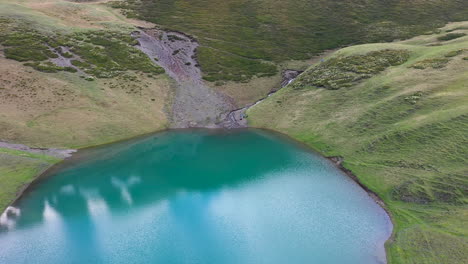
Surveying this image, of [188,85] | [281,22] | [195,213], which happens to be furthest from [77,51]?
[281,22]

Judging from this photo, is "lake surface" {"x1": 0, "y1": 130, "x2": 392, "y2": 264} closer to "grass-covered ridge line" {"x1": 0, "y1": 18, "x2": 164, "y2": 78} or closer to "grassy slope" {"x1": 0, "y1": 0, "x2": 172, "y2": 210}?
"grassy slope" {"x1": 0, "y1": 0, "x2": 172, "y2": 210}

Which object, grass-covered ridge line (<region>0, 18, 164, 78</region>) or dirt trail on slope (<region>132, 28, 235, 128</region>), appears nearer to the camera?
dirt trail on slope (<region>132, 28, 235, 128</region>)

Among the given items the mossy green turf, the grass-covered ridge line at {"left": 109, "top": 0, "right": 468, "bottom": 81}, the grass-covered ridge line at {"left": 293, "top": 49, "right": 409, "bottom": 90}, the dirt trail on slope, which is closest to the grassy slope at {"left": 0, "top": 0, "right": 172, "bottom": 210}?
the mossy green turf

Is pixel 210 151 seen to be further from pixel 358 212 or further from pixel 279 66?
pixel 279 66

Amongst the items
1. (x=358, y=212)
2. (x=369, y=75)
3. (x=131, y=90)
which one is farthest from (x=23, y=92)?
(x=369, y=75)

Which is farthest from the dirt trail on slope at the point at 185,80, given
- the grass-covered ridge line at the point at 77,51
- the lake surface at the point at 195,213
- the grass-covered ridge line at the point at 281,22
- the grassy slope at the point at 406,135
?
the lake surface at the point at 195,213

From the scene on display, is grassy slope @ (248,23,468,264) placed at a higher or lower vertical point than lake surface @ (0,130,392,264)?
higher

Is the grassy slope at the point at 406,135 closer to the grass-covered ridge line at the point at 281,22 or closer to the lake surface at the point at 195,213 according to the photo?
the lake surface at the point at 195,213
